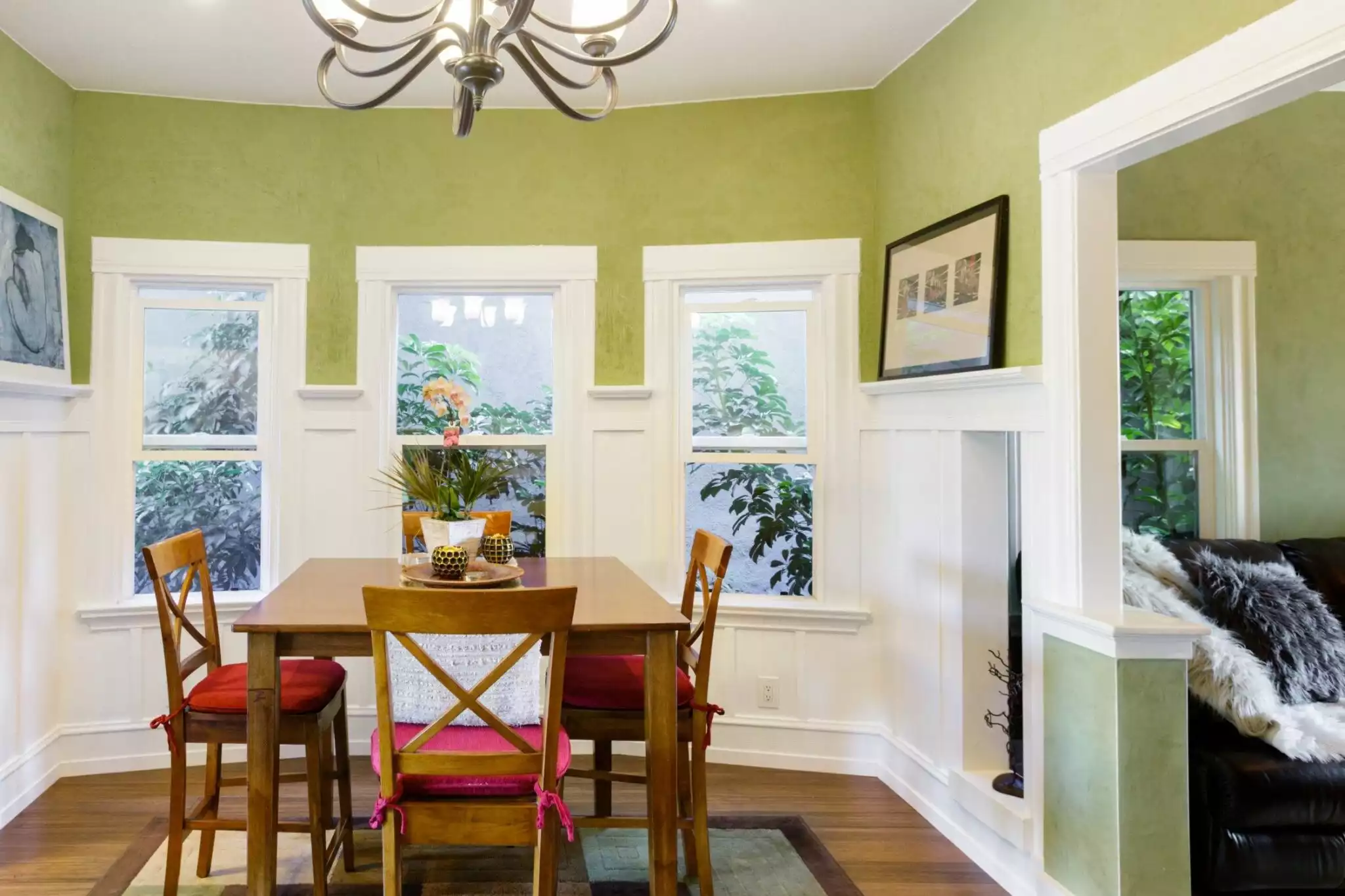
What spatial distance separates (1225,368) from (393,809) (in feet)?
10.6

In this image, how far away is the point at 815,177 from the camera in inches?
130

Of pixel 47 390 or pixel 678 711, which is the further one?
pixel 47 390

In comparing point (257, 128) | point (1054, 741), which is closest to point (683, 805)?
point (1054, 741)

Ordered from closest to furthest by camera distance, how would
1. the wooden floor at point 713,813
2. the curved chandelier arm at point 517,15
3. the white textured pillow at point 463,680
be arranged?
the curved chandelier arm at point 517,15
the white textured pillow at point 463,680
the wooden floor at point 713,813

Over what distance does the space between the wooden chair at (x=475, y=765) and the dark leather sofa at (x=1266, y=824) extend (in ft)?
5.67

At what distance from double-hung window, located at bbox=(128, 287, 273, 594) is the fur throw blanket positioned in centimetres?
332

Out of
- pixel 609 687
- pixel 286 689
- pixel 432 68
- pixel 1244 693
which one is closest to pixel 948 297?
pixel 1244 693

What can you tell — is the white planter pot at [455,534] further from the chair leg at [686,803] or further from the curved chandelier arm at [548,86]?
the curved chandelier arm at [548,86]

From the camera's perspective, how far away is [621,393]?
3312 millimetres

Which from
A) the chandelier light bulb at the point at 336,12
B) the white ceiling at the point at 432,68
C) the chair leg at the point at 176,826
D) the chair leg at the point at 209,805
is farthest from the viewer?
the white ceiling at the point at 432,68

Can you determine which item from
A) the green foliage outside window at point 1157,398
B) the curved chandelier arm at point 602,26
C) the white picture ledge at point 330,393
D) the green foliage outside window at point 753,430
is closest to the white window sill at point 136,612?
the white picture ledge at point 330,393

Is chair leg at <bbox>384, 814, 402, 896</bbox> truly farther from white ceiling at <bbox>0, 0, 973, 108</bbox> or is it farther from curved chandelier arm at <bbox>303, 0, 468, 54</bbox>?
white ceiling at <bbox>0, 0, 973, 108</bbox>

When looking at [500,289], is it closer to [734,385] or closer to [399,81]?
[734,385]

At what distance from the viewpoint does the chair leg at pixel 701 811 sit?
2.19 meters
